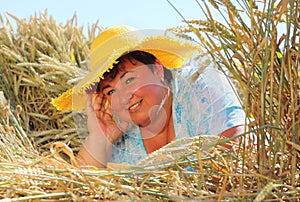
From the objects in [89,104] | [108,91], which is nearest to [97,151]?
[89,104]

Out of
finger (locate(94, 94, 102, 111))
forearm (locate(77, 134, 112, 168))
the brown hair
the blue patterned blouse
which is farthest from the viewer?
forearm (locate(77, 134, 112, 168))

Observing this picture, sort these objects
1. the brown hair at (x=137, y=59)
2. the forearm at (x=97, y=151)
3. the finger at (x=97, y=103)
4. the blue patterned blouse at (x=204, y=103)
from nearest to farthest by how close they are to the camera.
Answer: the blue patterned blouse at (x=204, y=103) < the brown hair at (x=137, y=59) < the finger at (x=97, y=103) < the forearm at (x=97, y=151)

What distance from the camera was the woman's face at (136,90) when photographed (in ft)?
4.54

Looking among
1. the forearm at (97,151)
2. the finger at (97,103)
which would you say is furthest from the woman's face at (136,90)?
the forearm at (97,151)

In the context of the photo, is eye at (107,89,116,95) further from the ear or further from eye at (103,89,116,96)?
the ear

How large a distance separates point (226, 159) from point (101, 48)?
0.83 m

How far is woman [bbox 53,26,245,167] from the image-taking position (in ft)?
4.14

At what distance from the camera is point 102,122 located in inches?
66.8

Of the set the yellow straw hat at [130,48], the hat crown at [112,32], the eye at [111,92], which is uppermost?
the hat crown at [112,32]

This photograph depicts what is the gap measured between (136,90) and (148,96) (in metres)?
0.04

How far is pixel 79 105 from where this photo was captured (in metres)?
1.69

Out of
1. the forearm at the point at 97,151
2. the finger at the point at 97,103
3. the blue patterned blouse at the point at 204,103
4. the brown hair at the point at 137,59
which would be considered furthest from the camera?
the forearm at the point at 97,151

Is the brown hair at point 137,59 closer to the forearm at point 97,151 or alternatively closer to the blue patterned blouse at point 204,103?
the blue patterned blouse at point 204,103

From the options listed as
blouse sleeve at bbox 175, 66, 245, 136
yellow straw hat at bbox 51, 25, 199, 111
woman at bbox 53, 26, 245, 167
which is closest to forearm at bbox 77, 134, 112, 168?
woman at bbox 53, 26, 245, 167
